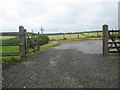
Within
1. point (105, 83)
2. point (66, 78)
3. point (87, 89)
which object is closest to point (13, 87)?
point (66, 78)

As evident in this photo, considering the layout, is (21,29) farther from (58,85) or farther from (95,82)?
(95,82)

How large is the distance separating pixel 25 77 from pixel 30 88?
0.84m

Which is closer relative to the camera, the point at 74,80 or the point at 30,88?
the point at 30,88

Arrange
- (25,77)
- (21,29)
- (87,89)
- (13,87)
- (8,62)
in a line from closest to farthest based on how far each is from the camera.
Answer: (87,89), (13,87), (25,77), (8,62), (21,29)

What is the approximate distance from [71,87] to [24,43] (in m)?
4.55

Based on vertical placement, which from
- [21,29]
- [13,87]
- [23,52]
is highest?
[21,29]

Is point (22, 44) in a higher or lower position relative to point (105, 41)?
lower

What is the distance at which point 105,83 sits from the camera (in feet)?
9.82

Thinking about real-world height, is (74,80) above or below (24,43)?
below

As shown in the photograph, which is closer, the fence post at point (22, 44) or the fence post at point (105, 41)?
the fence post at point (22, 44)

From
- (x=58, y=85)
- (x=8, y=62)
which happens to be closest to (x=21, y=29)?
(x=8, y=62)

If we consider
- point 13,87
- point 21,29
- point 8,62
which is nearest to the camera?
point 13,87

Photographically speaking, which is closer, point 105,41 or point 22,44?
point 22,44

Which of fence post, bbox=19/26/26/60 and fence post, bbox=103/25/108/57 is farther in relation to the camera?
fence post, bbox=103/25/108/57
